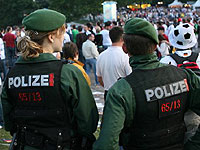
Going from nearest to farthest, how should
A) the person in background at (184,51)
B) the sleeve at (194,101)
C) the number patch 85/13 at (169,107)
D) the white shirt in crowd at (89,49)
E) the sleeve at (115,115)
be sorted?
the sleeve at (115,115), the number patch 85/13 at (169,107), the sleeve at (194,101), the person in background at (184,51), the white shirt in crowd at (89,49)

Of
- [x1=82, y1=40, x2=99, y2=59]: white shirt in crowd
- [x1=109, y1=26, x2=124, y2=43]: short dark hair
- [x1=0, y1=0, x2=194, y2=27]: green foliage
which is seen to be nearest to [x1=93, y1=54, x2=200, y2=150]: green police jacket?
[x1=109, y1=26, x2=124, y2=43]: short dark hair

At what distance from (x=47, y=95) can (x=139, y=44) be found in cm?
83

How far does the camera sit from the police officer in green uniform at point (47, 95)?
8.69ft

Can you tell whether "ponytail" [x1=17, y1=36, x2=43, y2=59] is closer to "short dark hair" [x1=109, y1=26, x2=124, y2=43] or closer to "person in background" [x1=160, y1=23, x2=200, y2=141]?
"person in background" [x1=160, y1=23, x2=200, y2=141]

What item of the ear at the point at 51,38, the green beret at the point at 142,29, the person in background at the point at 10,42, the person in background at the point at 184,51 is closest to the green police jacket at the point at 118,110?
the green beret at the point at 142,29

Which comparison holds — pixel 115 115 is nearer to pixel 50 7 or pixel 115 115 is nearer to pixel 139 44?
pixel 139 44

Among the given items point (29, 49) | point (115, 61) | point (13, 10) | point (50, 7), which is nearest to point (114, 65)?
point (115, 61)

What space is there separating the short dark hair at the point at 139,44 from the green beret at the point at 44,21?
0.61 meters

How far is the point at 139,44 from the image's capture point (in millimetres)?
2561

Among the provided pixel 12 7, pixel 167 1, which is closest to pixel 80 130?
pixel 12 7

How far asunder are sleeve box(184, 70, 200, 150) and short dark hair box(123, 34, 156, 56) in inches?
15.3

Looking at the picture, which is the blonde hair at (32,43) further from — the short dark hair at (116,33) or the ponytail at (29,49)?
the short dark hair at (116,33)

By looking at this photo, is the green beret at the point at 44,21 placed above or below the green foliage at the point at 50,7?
above

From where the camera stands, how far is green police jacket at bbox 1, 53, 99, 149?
265cm
